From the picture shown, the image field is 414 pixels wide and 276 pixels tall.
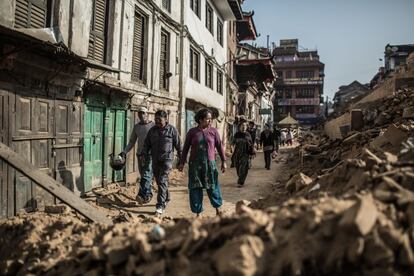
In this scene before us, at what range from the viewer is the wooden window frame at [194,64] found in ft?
49.3

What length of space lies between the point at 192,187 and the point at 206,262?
131 inches

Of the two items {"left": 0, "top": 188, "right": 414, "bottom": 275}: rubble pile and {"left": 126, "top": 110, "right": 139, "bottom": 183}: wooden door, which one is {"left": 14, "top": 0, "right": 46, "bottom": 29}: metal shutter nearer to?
{"left": 126, "top": 110, "right": 139, "bottom": 183}: wooden door

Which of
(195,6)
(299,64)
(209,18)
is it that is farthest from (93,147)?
(299,64)

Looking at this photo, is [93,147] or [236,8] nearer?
[93,147]

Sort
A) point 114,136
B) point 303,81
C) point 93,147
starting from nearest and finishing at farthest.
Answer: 1. point 93,147
2. point 114,136
3. point 303,81

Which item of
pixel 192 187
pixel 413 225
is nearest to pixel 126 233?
pixel 413 225

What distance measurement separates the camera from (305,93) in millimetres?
57812

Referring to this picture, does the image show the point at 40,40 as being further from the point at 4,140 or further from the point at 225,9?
the point at 225,9

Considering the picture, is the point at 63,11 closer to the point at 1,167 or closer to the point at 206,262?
the point at 1,167

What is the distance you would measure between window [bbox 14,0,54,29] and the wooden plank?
258cm

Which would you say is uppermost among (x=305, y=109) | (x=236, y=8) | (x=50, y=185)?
(x=236, y=8)

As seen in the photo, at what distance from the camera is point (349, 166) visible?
3.38 metres

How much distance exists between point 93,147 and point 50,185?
382cm

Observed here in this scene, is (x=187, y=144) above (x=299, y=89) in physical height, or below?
below
